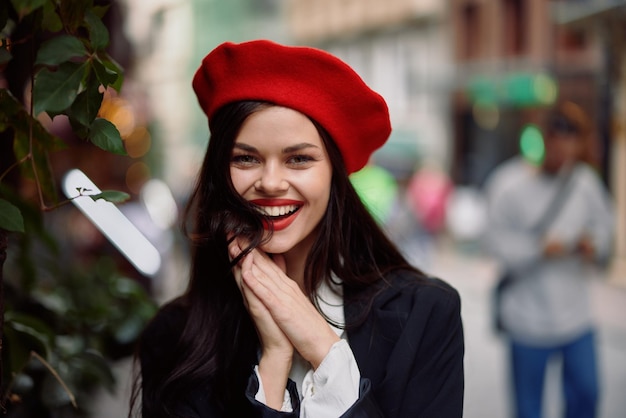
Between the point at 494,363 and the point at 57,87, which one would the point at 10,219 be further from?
the point at 494,363

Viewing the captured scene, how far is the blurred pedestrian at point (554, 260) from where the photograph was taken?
4.47m

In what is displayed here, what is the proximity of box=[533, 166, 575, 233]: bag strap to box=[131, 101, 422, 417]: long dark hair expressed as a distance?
2699mm

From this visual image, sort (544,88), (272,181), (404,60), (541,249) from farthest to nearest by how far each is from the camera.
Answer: (404,60)
(544,88)
(541,249)
(272,181)

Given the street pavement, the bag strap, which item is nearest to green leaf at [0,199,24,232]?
the street pavement

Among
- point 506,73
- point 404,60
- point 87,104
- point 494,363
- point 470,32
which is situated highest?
point 470,32

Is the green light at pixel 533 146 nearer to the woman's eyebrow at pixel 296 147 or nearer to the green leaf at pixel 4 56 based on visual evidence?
the woman's eyebrow at pixel 296 147

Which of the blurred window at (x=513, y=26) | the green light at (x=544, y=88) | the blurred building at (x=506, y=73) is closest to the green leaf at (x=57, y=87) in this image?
the blurred building at (x=506, y=73)

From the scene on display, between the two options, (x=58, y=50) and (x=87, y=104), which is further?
(x=87, y=104)

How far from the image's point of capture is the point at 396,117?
29.9m

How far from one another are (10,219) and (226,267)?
64 centimetres

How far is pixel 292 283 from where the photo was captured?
1860 mm

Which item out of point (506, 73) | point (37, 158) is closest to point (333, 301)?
point (37, 158)

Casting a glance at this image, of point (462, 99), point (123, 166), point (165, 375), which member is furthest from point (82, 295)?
point (462, 99)

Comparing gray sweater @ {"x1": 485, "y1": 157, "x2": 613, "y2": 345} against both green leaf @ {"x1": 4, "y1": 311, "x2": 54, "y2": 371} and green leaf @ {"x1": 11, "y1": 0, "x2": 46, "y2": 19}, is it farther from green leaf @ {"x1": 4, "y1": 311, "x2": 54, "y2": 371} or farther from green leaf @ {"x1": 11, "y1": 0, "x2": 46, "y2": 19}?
green leaf @ {"x1": 11, "y1": 0, "x2": 46, "y2": 19}
